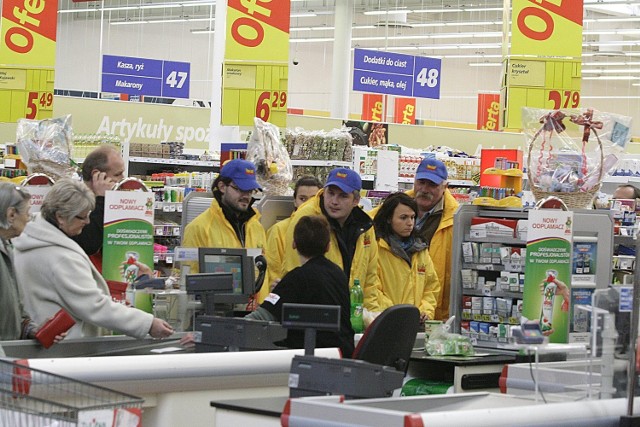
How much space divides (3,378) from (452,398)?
1296 millimetres

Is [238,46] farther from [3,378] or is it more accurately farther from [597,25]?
[597,25]

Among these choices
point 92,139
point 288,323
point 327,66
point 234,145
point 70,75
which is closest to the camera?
point 288,323

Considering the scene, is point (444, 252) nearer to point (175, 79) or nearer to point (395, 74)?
point (395, 74)

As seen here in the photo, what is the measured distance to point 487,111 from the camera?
2577 cm

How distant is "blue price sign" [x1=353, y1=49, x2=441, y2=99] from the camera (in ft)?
54.5

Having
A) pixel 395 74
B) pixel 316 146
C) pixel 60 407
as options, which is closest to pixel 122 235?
pixel 60 407

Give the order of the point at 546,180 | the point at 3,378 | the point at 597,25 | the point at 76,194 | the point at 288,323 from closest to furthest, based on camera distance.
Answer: the point at 3,378
the point at 288,323
the point at 76,194
the point at 546,180
the point at 597,25

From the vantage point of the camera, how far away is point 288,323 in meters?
3.22

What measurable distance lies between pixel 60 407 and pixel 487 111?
23.8m

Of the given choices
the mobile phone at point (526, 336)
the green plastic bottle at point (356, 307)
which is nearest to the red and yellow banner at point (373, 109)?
the green plastic bottle at point (356, 307)

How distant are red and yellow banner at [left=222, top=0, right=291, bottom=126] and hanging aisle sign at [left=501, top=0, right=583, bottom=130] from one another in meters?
2.19

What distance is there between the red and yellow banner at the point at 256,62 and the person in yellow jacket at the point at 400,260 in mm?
3882

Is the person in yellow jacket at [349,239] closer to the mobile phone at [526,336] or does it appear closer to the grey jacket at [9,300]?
the grey jacket at [9,300]

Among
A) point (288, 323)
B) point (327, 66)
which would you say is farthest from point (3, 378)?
point (327, 66)
